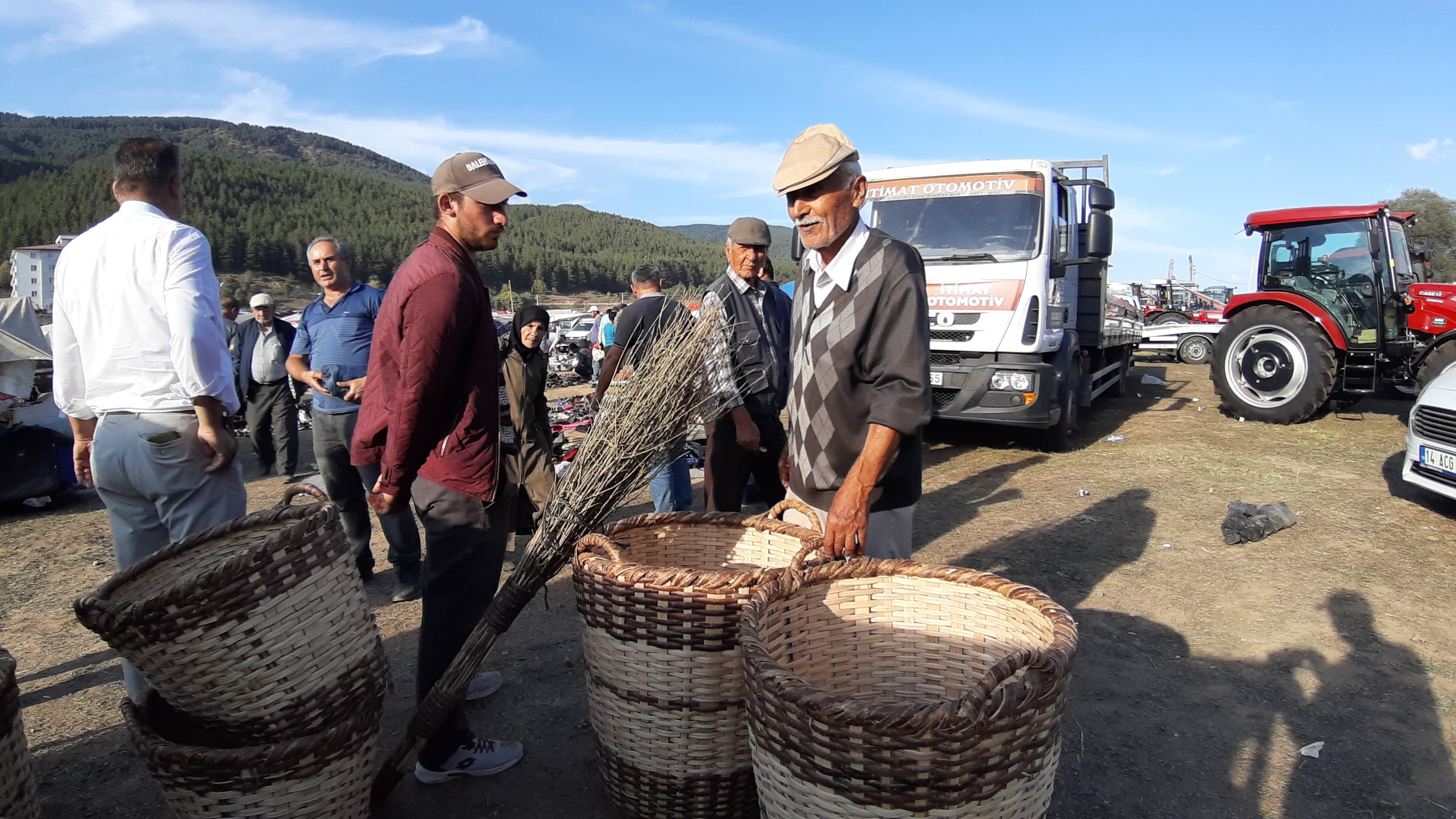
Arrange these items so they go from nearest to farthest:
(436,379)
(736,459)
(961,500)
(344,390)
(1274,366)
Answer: (436,379), (736,459), (344,390), (961,500), (1274,366)

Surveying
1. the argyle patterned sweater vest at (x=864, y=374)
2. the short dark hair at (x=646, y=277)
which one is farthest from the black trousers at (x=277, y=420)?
the argyle patterned sweater vest at (x=864, y=374)

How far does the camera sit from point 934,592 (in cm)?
207

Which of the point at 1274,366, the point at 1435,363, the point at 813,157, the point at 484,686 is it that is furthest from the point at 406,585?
the point at 1435,363

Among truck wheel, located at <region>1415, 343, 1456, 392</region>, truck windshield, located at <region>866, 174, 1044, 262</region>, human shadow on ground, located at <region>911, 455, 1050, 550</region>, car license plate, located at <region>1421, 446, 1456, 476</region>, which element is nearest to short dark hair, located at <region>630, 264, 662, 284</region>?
human shadow on ground, located at <region>911, 455, 1050, 550</region>

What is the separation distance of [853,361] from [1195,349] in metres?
18.6

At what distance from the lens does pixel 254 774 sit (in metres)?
1.88

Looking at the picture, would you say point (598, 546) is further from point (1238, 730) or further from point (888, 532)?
point (1238, 730)

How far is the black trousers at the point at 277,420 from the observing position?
7.29 m

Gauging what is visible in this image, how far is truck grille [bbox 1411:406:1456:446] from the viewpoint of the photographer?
17.2 feet

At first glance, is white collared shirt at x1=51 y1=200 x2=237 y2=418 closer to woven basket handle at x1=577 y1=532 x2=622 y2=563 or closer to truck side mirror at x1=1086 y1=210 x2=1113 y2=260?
woven basket handle at x1=577 y1=532 x2=622 y2=563

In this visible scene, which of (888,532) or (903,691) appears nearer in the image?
(903,691)

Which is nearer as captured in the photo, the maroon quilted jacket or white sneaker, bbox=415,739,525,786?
the maroon quilted jacket

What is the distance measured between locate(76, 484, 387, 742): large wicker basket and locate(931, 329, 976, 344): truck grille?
5.95 meters

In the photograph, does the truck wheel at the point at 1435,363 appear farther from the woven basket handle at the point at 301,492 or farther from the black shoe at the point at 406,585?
the woven basket handle at the point at 301,492
